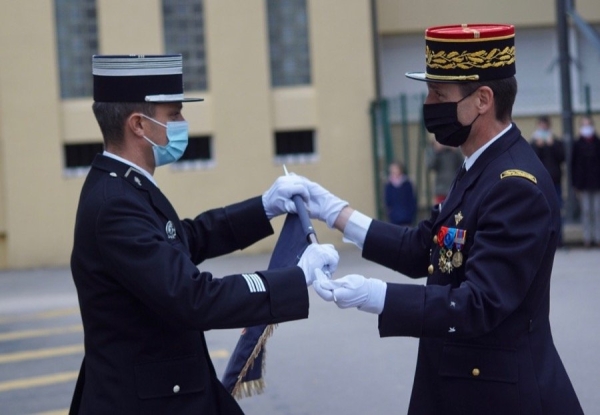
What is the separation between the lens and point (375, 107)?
16.4 m

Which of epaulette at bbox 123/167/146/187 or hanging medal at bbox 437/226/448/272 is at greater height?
epaulette at bbox 123/167/146/187

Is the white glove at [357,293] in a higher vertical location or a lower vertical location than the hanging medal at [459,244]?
lower

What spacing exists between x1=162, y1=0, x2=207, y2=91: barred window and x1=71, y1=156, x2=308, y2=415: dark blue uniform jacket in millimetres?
12744

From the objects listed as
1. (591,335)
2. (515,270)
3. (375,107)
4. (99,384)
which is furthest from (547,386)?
(375,107)

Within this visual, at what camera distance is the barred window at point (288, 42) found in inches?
651

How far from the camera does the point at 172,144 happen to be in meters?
3.85

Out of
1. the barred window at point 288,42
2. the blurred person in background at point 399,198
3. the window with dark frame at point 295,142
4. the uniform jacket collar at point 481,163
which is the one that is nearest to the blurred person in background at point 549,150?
the blurred person in background at point 399,198

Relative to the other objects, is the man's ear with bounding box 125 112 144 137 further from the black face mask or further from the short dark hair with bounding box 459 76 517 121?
the short dark hair with bounding box 459 76 517 121

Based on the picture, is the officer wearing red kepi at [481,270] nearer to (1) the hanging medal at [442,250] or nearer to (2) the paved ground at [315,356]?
(1) the hanging medal at [442,250]

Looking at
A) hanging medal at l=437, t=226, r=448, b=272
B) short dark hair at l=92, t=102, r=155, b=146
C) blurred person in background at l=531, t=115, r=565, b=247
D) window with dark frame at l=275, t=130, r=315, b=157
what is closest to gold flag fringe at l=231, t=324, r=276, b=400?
hanging medal at l=437, t=226, r=448, b=272

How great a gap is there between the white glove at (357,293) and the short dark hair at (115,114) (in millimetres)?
887

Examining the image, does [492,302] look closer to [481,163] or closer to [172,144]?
[481,163]

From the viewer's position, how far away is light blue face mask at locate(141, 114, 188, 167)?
380cm

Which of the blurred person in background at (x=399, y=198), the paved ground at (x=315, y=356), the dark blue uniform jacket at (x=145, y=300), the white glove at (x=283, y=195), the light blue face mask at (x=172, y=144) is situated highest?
the light blue face mask at (x=172, y=144)
